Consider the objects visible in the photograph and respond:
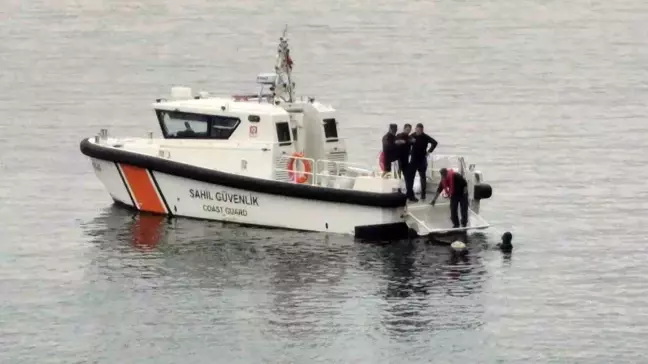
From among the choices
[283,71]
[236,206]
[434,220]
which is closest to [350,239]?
[434,220]

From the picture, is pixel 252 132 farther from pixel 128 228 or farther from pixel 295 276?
pixel 295 276

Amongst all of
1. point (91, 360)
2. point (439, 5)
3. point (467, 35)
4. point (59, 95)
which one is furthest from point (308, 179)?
point (439, 5)

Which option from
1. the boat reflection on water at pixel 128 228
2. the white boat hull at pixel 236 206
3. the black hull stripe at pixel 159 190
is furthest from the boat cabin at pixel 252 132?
the boat reflection on water at pixel 128 228

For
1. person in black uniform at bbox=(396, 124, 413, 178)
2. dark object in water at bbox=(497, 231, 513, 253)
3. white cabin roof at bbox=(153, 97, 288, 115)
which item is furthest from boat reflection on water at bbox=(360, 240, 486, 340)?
white cabin roof at bbox=(153, 97, 288, 115)

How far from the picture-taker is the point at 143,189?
30297mm

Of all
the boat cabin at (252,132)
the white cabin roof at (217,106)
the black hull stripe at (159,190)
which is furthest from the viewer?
the black hull stripe at (159,190)

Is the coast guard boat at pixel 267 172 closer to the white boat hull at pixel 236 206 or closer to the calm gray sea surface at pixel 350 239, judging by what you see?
the white boat hull at pixel 236 206

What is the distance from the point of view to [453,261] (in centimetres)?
2708

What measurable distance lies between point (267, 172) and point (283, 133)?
67 centimetres

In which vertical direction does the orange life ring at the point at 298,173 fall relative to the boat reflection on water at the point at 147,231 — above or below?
above

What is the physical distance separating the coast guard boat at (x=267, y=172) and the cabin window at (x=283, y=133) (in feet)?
0.05

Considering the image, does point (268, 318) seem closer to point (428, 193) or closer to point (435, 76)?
point (428, 193)

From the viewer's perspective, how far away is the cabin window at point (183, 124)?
97.9 ft

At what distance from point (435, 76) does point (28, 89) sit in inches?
420
